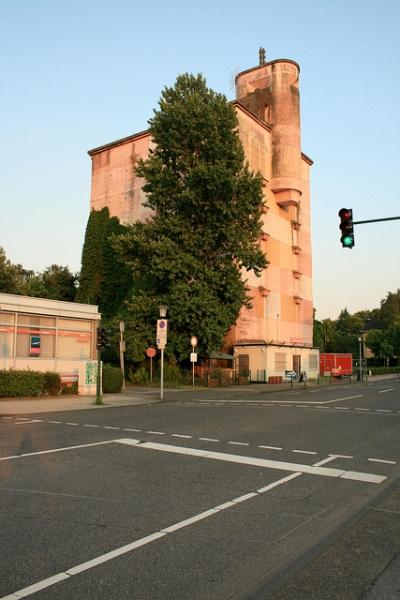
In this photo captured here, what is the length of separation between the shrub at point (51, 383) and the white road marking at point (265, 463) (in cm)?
1516

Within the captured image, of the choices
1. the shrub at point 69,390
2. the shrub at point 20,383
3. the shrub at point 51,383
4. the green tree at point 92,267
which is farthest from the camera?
the green tree at point 92,267

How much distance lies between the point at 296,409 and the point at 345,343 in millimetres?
80651

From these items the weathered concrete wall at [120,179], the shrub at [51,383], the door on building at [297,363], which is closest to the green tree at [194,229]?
the shrub at [51,383]

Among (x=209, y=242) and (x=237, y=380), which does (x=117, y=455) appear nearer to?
(x=209, y=242)

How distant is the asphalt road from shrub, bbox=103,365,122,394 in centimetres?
1625

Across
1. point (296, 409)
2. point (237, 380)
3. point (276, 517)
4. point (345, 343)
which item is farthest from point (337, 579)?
point (345, 343)

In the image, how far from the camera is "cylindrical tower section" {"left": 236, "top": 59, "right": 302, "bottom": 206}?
51.7 metres

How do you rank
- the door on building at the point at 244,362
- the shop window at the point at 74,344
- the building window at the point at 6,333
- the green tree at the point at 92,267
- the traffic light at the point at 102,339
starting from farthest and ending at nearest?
the green tree at the point at 92,267 < the door on building at the point at 244,362 < the shop window at the point at 74,344 < the building window at the point at 6,333 < the traffic light at the point at 102,339

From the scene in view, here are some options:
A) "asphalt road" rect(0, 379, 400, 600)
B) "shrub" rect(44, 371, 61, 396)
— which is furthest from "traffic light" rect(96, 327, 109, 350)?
"asphalt road" rect(0, 379, 400, 600)

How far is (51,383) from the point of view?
24688 millimetres

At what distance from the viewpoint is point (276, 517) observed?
5.71m

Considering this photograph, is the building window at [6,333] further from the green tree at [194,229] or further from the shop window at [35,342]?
the green tree at [194,229]

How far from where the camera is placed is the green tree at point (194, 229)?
111 ft

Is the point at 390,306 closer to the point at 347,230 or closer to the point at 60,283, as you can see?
the point at 60,283
